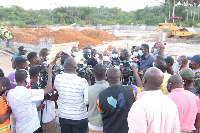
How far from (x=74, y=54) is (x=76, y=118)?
3.18m

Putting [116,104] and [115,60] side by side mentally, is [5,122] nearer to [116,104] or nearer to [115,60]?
[116,104]

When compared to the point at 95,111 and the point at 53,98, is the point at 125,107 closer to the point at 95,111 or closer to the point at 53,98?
the point at 95,111

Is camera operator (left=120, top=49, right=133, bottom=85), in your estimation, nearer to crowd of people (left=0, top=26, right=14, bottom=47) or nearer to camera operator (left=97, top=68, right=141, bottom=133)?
camera operator (left=97, top=68, right=141, bottom=133)

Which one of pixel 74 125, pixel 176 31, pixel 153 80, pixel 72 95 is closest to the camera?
pixel 153 80

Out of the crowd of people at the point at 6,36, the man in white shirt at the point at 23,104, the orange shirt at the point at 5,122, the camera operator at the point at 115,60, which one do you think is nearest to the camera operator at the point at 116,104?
the man in white shirt at the point at 23,104

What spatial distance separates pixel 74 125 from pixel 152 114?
1.65 metres

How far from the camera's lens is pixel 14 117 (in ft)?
9.36

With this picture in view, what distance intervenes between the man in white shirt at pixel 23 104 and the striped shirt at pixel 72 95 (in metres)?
0.30

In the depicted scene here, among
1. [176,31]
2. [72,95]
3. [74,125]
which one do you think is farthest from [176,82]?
[176,31]

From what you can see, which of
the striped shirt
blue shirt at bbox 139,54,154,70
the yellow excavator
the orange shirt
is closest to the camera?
blue shirt at bbox 139,54,154,70

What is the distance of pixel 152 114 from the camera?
176 centimetres

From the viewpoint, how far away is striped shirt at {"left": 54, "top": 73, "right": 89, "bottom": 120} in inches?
118

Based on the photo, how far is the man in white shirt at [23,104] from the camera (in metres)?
2.73

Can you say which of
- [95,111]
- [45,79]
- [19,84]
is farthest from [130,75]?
[19,84]
